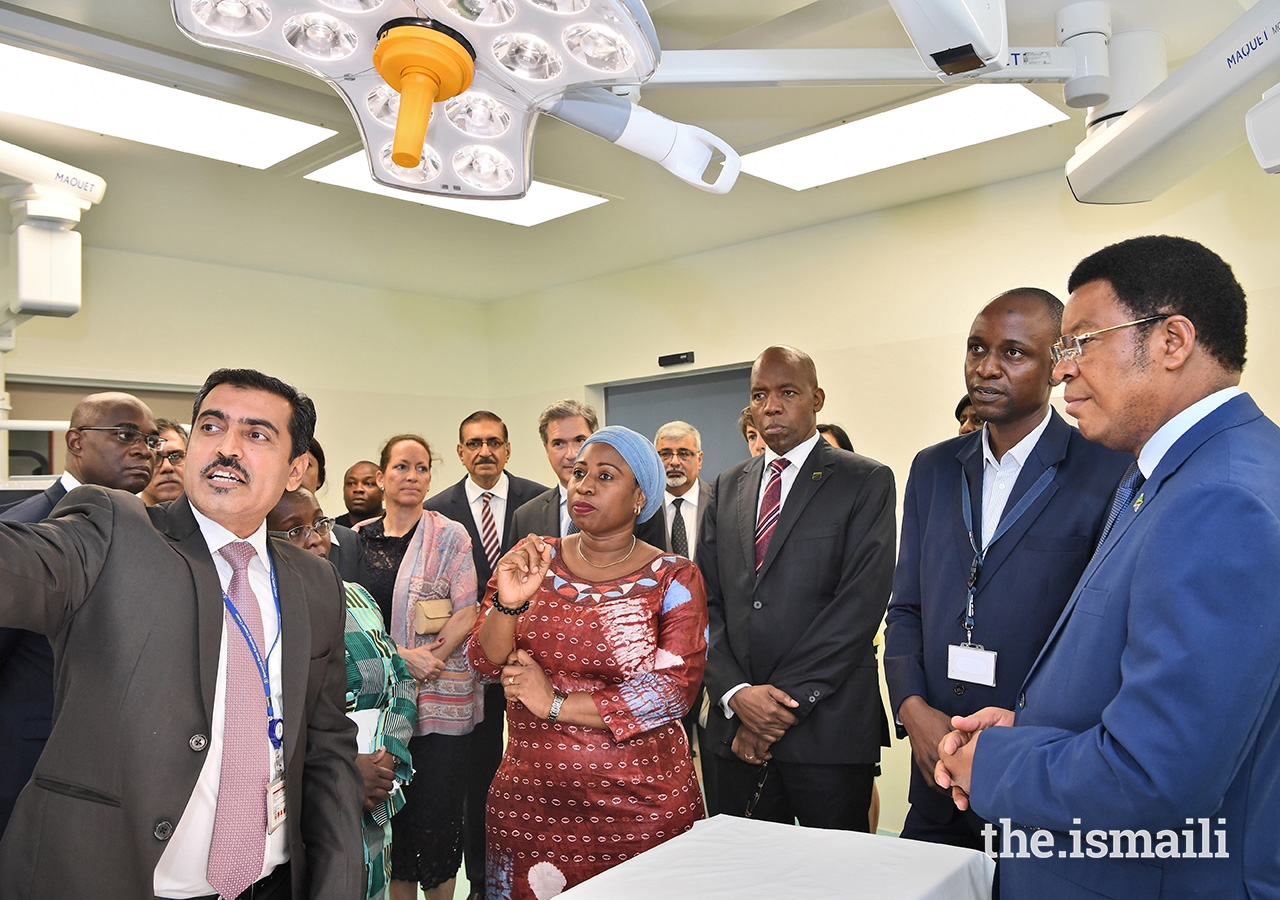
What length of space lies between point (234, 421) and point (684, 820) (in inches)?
55.2

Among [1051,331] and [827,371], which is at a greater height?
[827,371]

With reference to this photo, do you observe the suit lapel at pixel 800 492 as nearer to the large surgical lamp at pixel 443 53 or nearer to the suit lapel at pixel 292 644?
the suit lapel at pixel 292 644

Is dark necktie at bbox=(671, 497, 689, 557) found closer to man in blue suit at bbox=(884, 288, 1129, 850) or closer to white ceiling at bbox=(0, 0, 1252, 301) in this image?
white ceiling at bbox=(0, 0, 1252, 301)

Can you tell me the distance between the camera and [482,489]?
13.4 ft

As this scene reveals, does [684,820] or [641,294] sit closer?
[684,820]

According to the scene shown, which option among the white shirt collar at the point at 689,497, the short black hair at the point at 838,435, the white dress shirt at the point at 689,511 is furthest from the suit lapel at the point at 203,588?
the short black hair at the point at 838,435

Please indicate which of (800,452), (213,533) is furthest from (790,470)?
(213,533)

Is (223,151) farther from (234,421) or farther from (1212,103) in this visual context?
(1212,103)

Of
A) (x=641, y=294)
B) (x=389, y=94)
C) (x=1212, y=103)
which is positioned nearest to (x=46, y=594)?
(x=389, y=94)

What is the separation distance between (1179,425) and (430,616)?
2.50 meters

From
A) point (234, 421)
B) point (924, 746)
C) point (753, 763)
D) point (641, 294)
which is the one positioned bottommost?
point (753, 763)

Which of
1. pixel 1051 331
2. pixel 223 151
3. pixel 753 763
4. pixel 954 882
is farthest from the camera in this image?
pixel 223 151

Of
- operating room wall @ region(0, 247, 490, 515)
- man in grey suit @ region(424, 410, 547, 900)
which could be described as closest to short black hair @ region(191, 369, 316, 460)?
man in grey suit @ region(424, 410, 547, 900)

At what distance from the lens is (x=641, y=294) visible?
6.62 metres
